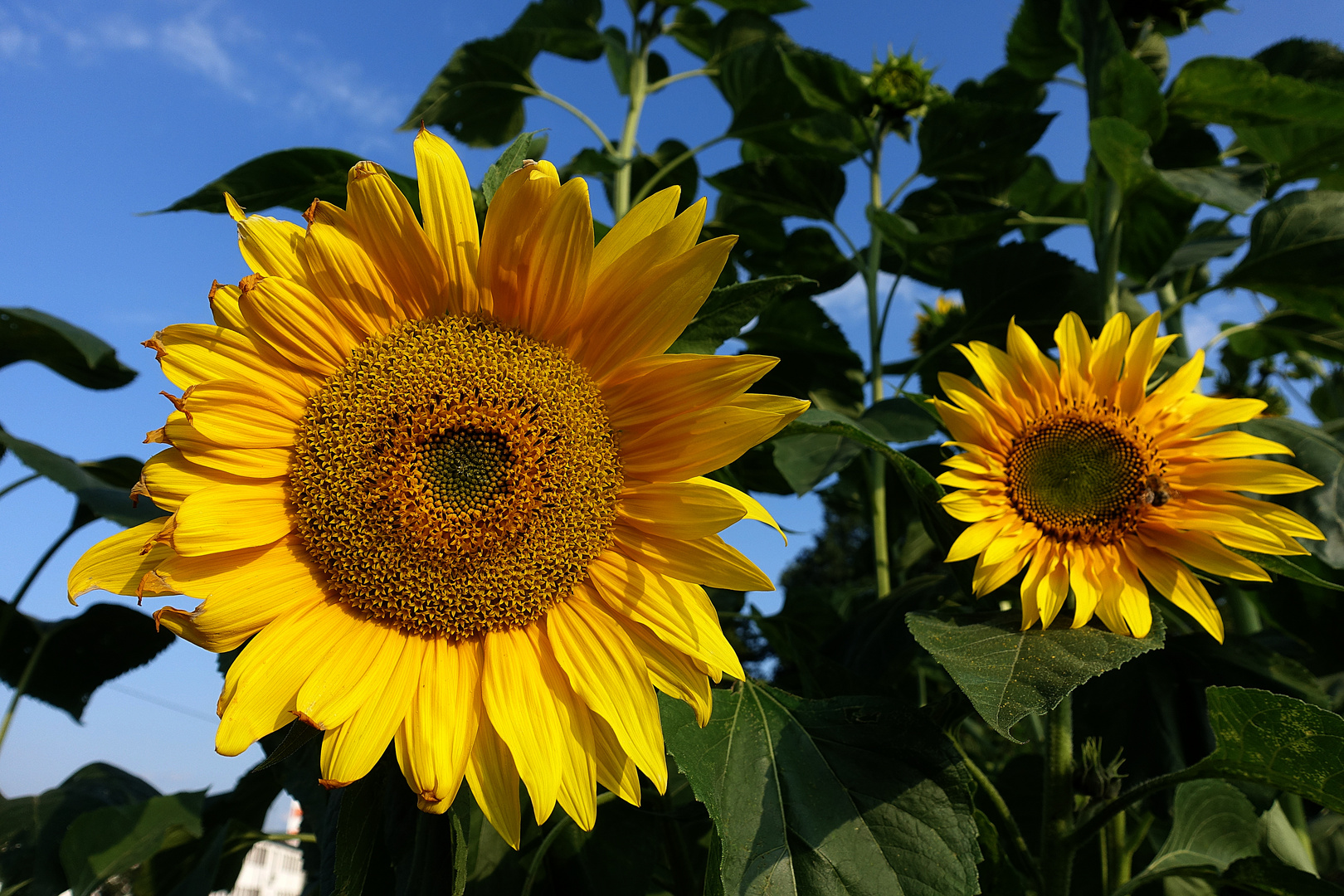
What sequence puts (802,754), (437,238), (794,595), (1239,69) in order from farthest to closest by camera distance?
(794,595) → (1239,69) → (802,754) → (437,238)

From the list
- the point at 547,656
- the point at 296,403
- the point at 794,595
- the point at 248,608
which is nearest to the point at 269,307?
the point at 296,403

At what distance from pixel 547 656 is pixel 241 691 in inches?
13.9

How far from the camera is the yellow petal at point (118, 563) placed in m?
0.99

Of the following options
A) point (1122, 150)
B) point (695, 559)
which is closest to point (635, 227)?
point (695, 559)

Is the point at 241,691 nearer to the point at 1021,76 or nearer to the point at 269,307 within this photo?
the point at 269,307

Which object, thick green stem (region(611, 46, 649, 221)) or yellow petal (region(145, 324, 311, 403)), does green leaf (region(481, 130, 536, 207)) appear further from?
thick green stem (region(611, 46, 649, 221))

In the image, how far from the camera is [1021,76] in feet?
Answer: 8.95

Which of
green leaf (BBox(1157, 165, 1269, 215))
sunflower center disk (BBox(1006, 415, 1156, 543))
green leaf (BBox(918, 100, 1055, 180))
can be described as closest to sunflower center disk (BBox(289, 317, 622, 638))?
sunflower center disk (BBox(1006, 415, 1156, 543))

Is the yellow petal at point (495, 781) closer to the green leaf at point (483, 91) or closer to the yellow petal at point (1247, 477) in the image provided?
the yellow petal at point (1247, 477)

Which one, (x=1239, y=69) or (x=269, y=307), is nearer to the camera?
(x=269, y=307)

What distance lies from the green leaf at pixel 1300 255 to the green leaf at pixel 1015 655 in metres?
1.21

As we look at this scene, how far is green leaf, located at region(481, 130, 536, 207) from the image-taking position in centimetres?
112

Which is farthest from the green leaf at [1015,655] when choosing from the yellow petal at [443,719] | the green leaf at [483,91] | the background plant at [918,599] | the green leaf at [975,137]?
the green leaf at [483,91]

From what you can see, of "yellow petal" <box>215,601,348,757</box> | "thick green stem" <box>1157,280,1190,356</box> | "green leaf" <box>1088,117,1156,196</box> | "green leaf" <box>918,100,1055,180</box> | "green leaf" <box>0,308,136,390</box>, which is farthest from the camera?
"thick green stem" <box>1157,280,1190,356</box>
